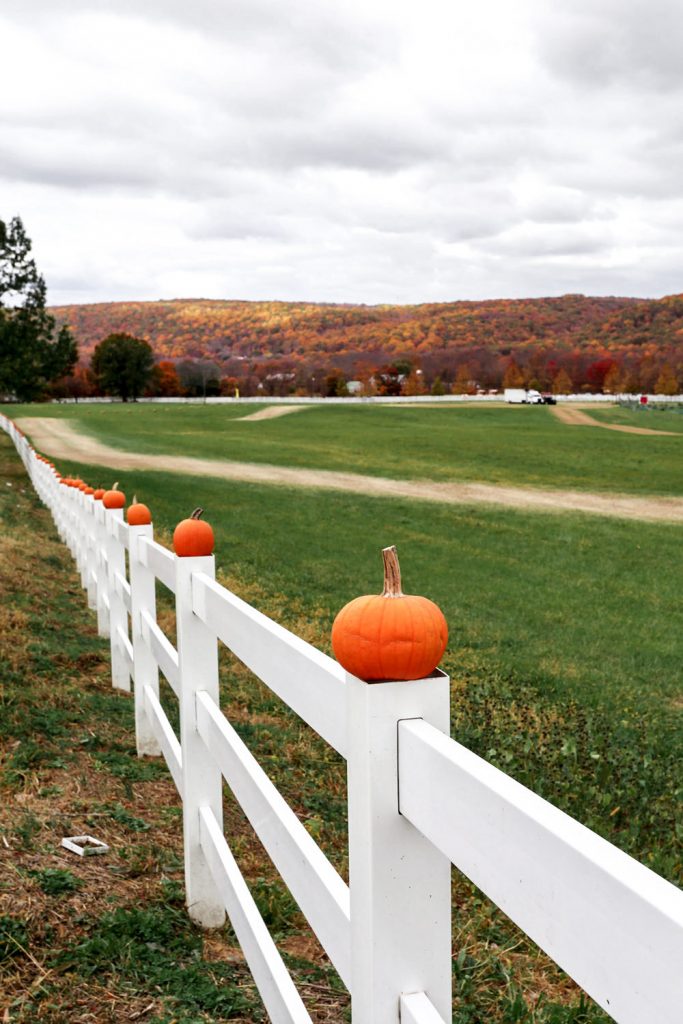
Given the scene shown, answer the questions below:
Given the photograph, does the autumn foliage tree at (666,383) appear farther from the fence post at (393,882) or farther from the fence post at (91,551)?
the fence post at (393,882)

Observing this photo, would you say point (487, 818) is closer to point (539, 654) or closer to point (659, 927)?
point (659, 927)

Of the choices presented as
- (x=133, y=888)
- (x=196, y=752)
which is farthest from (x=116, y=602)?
(x=196, y=752)

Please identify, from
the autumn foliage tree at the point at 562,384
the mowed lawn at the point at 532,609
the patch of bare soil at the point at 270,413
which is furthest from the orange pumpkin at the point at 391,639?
the autumn foliage tree at the point at 562,384

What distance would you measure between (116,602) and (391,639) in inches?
229

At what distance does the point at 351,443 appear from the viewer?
4266cm

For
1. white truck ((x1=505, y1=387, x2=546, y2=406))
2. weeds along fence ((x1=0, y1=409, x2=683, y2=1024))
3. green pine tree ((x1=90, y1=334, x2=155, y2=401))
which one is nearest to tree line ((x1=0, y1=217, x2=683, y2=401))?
green pine tree ((x1=90, y1=334, x2=155, y2=401))

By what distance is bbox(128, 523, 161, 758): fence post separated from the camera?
17.8 ft

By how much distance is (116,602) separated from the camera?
22.7 feet

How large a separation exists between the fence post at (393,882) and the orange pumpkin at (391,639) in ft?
0.15

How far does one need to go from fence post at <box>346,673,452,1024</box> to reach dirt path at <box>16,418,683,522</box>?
783 inches

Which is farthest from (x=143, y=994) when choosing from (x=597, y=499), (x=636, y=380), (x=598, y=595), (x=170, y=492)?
(x=636, y=380)

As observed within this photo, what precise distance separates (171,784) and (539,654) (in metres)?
4.72

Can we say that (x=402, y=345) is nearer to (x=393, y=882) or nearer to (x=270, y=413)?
(x=270, y=413)

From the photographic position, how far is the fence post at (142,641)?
5422 millimetres
